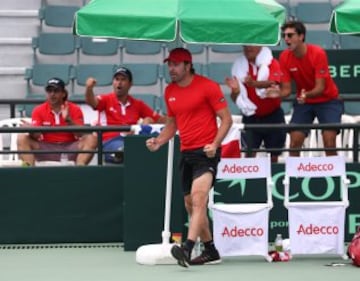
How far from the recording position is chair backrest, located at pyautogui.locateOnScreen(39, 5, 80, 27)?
1798 centimetres

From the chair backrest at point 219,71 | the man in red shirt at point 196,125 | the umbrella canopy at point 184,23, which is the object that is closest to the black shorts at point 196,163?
the man in red shirt at point 196,125

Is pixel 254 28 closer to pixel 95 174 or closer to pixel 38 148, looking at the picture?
pixel 95 174

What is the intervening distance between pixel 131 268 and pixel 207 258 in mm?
686

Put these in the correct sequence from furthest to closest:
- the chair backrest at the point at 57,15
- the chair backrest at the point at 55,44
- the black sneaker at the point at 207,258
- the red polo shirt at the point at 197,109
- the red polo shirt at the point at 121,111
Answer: the chair backrest at the point at 57,15 → the chair backrest at the point at 55,44 → the red polo shirt at the point at 121,111 → the black sneaker at the point at 207,258 → the red polo shirt at the point at 197,109

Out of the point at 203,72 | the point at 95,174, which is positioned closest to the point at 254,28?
the point at 95,174

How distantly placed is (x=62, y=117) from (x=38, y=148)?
0.43 metres

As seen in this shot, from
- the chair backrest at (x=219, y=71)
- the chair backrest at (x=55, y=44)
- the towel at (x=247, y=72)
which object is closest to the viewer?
the towel at (x=247, y=72)

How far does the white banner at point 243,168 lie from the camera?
1073 cm

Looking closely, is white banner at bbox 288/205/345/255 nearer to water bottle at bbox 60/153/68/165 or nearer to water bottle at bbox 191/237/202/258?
water bottle at bbox 191/237/202/258

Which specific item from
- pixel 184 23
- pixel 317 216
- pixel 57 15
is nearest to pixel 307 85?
pixel 317 216

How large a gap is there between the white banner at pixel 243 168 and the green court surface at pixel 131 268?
2.54 ft

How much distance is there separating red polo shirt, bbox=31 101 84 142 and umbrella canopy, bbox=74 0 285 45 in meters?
2.88

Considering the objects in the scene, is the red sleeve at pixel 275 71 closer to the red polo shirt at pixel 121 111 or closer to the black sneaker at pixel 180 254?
the red polo shirt at pixel 121 111

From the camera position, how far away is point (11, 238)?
38.7ft
